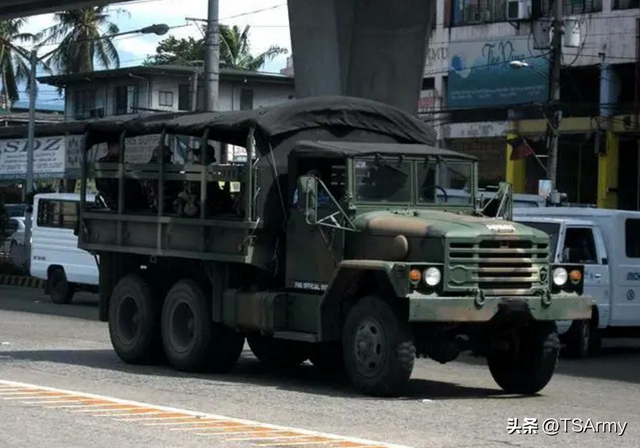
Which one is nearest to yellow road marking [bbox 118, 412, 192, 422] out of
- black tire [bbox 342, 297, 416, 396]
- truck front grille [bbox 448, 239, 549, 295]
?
black tire [bbox 342, 297, 416, 396]

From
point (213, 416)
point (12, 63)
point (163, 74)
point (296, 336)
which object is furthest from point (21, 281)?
point (12, 63)

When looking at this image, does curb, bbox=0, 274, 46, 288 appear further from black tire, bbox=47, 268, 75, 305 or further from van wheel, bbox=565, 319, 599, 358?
van wheel, bbox=565, 319, 599, 358

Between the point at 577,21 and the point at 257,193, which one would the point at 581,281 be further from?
the point at 577,21

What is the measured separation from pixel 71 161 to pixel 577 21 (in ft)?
65.4

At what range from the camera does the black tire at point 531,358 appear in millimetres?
13617

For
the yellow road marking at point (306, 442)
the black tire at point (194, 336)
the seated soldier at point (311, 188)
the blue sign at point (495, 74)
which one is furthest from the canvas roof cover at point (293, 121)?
the blue sign at point (495, 74)

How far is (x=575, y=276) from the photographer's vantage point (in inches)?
547

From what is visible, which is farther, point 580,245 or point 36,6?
point 36,6

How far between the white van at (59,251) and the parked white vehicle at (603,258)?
11522 mm

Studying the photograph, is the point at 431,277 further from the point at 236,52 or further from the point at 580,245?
the point at 236,52

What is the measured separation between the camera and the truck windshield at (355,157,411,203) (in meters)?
13.9

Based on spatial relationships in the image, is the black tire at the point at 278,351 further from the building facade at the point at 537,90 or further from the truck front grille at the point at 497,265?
the building facade at the point at 537,90

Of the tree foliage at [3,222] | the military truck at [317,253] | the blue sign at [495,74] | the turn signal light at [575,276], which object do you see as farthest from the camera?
the blue sign at [495,74]

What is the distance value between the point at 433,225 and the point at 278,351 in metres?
3.59
